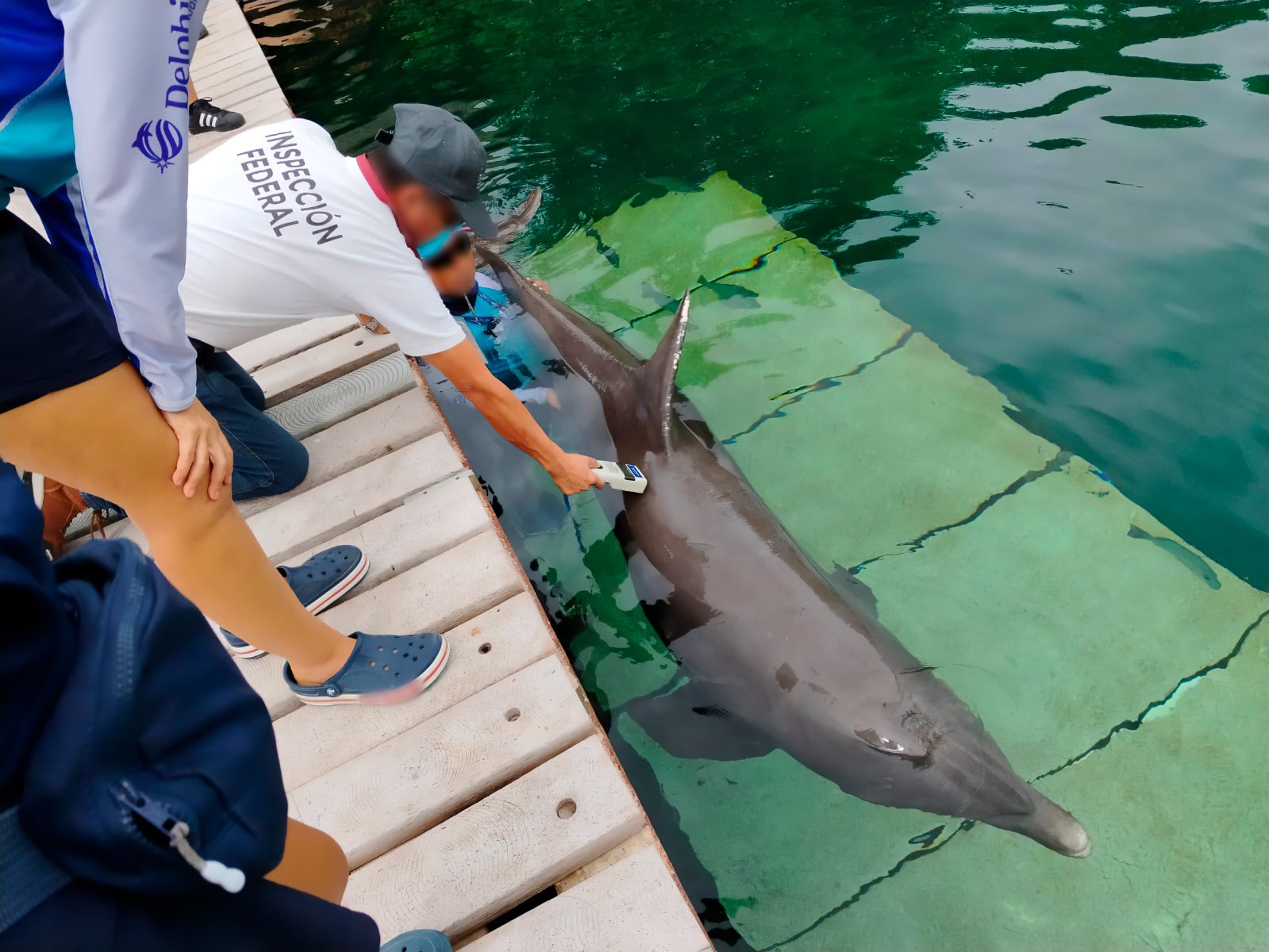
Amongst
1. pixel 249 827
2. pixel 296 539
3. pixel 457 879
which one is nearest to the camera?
pixel 249 827

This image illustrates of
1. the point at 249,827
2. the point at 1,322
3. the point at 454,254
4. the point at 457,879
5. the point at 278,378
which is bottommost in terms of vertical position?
the point at 457,879

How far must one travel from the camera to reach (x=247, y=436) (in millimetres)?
3271

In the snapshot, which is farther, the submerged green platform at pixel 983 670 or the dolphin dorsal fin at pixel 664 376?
the dolphin dorsal fin at pixel 664 376

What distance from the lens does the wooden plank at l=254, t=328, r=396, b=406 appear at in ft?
13.4

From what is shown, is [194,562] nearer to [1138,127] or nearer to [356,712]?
[356,712]

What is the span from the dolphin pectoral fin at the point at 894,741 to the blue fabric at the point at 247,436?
259cm

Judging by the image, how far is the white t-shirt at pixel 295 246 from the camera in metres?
2.68

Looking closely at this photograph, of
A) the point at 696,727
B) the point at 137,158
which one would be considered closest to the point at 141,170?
the point at 137,158

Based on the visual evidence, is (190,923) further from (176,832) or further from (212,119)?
(212,119)

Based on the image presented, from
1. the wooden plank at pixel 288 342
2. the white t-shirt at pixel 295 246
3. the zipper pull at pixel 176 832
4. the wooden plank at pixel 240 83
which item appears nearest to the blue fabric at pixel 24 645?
the zipper pull at pixel 176 832

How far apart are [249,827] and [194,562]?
1134mm

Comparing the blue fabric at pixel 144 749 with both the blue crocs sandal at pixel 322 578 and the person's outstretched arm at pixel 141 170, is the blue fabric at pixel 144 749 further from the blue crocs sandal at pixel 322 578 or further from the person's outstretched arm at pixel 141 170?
the blue crocs sandal at pixel 322 578

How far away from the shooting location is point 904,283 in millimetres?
5004

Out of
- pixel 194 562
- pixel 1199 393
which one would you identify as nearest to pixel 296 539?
pixel 194 562
